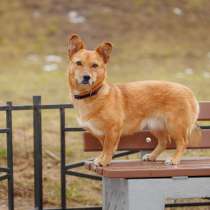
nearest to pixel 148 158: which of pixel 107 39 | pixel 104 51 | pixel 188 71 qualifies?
pixel 104 51

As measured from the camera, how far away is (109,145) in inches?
255

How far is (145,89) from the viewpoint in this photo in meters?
6.69

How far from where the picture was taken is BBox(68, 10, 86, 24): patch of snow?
1984 cm

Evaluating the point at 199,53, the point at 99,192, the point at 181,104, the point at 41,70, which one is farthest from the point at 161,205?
the point at 199,53

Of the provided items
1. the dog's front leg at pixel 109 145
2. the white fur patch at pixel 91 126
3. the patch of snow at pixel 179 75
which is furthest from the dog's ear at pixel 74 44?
the patch of snow at pixel 179 75

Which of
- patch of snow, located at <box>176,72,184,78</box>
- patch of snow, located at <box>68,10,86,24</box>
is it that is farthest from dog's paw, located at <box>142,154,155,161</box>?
patch of snow, located at <box>68,10,86,24</box>

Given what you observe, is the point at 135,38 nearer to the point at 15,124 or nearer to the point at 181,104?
the point at 15,124

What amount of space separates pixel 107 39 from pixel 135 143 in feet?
38.4

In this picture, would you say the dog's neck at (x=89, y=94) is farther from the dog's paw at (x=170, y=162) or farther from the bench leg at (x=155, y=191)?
the dog's paw at (x=170, y=162)

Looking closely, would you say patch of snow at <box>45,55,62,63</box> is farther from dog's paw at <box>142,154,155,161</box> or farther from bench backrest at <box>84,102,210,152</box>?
dog's paw at <box>142,154,155,161</box>

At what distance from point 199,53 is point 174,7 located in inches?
106

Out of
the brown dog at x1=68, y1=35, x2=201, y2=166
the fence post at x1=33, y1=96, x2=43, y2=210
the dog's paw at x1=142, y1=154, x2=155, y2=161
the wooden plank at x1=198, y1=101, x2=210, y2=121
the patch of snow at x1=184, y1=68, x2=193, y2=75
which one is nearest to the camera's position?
the brown dog at x1=68, y1=35, x2=201, y2=166

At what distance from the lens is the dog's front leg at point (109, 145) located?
646cm

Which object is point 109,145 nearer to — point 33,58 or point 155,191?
point 155,191
